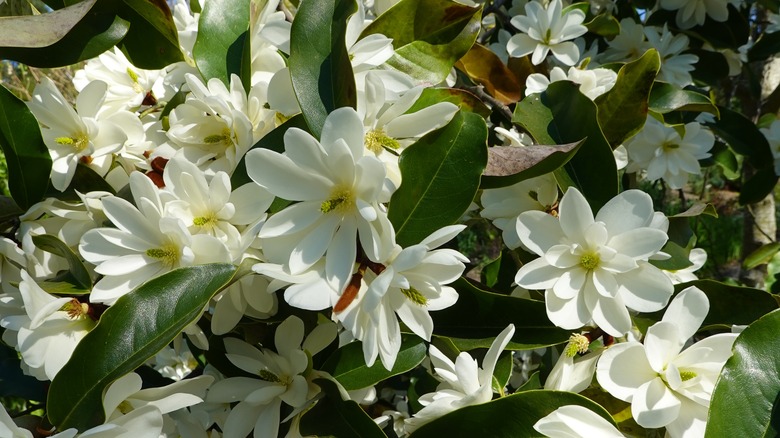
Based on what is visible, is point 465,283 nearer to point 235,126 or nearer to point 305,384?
point 305,384

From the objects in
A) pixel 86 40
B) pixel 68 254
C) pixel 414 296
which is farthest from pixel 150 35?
pixel 414 296

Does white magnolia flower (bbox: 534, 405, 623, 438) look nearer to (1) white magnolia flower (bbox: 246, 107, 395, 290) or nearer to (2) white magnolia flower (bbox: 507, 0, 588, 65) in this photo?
(1) white magnolia flower (bbox: 246, 107, 395, 290)

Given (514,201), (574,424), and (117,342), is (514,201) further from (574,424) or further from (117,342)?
(117,342)

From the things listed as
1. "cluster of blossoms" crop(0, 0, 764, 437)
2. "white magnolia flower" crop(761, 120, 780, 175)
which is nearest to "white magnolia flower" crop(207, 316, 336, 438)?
"cluster of blossoms" crop(0, 0, 764, 437)

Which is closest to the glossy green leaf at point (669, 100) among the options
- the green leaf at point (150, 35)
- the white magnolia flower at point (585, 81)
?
the white magnolia flower at point (585, 81)

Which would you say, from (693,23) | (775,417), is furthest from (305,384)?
(693,23)

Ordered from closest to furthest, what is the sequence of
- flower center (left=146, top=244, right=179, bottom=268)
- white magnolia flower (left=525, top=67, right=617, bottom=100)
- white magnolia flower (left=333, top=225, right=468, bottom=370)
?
1. white magnolia flower (left=333, top=225, right=468, bottom=370)
2. flower center (left=146, top=244, right=179, bottom=268)
3. white magnolia flower (left=525, top=67, right=617, bottom=100)
